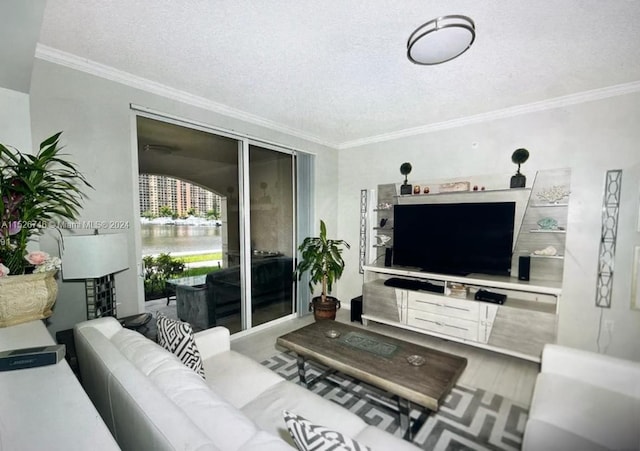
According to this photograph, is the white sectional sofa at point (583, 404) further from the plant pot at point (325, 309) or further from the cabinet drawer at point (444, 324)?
the plant pot at point (325, 309)

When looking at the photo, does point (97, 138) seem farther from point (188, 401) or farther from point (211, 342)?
point (188, 401)

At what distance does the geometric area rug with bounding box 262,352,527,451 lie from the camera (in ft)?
5.53

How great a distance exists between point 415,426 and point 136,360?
5.76ft

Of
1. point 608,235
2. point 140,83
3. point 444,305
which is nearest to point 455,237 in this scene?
point 444,305

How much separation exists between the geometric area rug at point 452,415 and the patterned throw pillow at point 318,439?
4.13 ft

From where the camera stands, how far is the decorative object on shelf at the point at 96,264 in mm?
1712

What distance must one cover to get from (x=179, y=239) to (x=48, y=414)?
217cm

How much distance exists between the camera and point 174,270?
2871 millimetres

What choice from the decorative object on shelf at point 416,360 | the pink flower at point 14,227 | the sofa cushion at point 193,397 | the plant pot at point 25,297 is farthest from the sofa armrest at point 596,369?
the pink flower at point 14,227

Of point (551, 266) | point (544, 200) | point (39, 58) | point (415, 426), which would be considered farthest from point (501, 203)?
point (39, 58)

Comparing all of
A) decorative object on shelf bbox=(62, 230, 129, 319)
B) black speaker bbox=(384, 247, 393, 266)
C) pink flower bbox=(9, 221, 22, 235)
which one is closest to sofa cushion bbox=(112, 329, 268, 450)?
decorative object on shelf bbox=(62, 230, 129, 319)

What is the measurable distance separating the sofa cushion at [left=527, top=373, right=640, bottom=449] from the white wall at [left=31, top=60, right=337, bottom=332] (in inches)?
118

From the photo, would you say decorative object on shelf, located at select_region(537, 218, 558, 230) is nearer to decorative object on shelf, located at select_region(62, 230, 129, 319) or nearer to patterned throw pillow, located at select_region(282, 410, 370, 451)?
patterned throw pillow, located at select_region(282, 410, 370, 451)

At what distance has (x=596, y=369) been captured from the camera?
1565mm
